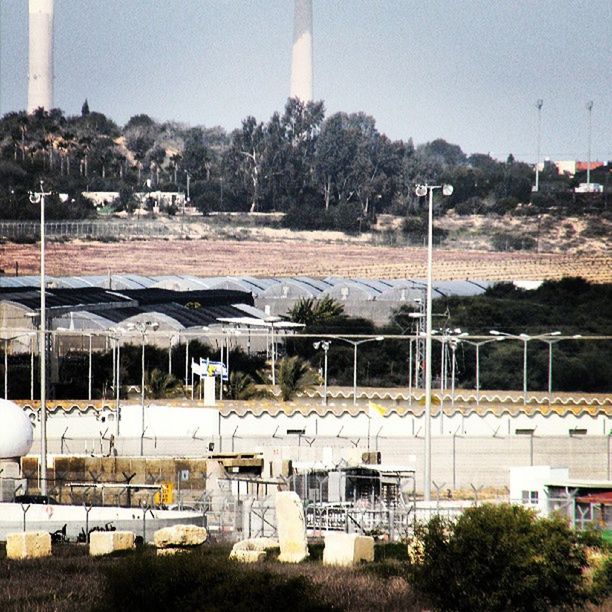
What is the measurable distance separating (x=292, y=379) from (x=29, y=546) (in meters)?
53.6

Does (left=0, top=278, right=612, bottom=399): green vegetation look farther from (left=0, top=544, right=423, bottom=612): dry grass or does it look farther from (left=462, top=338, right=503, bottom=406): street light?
(left=0, top=544, right=423, bottom=612): dry grass

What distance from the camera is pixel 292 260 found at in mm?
134500

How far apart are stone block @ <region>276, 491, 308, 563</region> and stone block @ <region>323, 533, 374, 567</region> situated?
443mm

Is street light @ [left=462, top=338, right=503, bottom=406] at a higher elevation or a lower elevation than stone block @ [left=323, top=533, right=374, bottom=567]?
lower

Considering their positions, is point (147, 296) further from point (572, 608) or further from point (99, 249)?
point (572, 608)

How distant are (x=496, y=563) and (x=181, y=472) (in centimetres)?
2628

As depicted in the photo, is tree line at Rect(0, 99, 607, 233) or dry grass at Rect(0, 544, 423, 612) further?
tree line at Rect(0, 99, 607, 233)

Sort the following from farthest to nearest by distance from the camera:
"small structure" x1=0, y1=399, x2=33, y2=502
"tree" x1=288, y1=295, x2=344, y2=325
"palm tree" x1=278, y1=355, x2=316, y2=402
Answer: "tree" x1=288, y1=295, x2=344, y2=325 → "palm tree" x1=278, y1=355, x2=316, y2=402 → "small structure" x1=0, y1=399, x2=33, y2=502

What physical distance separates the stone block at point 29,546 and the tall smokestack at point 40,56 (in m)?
111

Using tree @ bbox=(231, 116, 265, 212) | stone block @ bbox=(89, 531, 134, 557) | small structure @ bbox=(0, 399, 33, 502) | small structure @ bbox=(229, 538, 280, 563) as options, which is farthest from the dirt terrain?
small structure @ bbox=(229, 538, 280, 563)

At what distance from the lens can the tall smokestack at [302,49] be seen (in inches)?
5610

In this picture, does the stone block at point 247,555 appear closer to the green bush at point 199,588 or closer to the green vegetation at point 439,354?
the green bush at point 199,588

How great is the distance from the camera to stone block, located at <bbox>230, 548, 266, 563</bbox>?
90.0 ft

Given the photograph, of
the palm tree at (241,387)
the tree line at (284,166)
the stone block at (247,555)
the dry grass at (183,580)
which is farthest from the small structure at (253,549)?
the tree line at (284,166)
